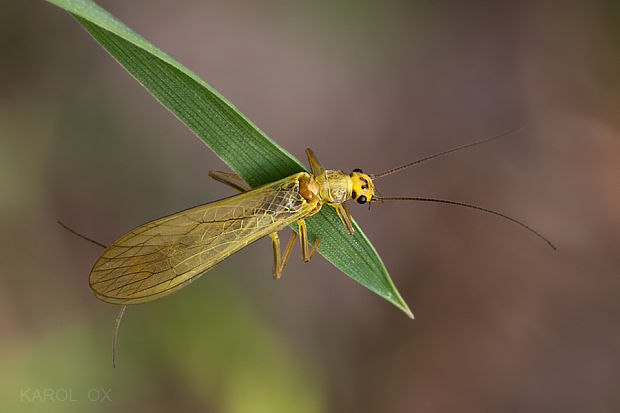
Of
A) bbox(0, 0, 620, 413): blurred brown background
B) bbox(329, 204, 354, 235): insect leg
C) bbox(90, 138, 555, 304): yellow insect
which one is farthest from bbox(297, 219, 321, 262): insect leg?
bbox(0, 0, 620, 413): blurred brown background

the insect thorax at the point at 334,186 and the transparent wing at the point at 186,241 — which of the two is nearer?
the transparent wing at the point at 186,241

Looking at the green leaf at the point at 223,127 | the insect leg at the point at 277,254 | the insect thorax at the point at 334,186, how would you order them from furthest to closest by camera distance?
the insect leg at the point at 277,254
the insect thorax at the point at 334,186
the green leaf at the point at 223,127

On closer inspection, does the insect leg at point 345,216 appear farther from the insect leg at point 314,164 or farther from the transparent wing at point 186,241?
the insect leg at point 314,164

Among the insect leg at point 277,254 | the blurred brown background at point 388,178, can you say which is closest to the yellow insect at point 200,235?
the insect leg at point 277,254

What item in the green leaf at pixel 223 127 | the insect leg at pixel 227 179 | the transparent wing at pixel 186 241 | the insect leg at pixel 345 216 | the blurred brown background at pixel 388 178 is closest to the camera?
the green leaf at pixel 223 127

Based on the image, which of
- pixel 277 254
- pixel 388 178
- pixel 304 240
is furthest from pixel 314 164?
pixel 388 178

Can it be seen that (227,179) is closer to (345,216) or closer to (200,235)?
(200,235)

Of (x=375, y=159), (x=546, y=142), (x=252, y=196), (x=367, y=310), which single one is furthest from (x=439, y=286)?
(x=252, y=196)
